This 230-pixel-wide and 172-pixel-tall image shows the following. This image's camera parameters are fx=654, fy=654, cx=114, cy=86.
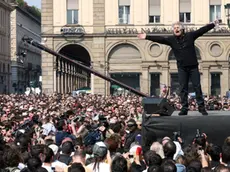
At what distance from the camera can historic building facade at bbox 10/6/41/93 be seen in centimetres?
11212

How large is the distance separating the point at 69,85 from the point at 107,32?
6.96 m

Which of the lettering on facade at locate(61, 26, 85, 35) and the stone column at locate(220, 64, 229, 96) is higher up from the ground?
the lettering on facade at locate(61, 26, 85, 35)

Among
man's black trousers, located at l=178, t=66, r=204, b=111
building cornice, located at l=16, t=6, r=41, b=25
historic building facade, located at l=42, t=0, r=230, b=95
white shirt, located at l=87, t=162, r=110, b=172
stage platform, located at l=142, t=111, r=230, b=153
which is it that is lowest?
white shirt, located at l=87, t=162, r=110, b=172

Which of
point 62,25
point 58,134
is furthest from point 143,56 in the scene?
point 58,134

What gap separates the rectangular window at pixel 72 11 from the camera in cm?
5350

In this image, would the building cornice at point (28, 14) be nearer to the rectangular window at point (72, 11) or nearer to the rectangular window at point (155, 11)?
the rectangular window at point (72, 11)

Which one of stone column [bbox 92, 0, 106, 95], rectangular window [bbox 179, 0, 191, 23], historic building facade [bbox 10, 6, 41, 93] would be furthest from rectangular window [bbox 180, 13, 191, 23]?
historic building facade [bbox 10, 6, 41, 93]

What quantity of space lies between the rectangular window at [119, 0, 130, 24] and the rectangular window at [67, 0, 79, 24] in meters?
3.54

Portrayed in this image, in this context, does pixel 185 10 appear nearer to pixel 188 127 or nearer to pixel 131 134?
pixel 131 134

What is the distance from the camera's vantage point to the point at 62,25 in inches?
2121

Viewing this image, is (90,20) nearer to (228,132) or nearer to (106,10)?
(106,10)

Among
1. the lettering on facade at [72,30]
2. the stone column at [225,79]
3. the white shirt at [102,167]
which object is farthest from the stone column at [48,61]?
the white shirt at [102,167]

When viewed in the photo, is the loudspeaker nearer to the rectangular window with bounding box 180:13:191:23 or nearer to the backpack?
the backpack

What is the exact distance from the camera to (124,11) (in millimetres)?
53688
